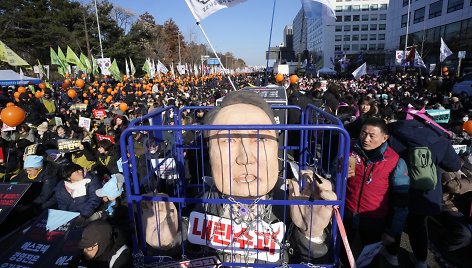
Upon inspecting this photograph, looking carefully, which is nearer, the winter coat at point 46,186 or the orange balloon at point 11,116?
the winter coat at point 46,186

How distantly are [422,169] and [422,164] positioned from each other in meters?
0.05

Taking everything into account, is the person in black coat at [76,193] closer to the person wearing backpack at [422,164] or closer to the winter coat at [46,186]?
the winter coat at [46,186]

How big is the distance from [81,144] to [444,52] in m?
20.1

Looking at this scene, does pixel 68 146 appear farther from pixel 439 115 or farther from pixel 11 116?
pixel 439 115

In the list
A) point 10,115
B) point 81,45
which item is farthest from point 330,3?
point 81,45

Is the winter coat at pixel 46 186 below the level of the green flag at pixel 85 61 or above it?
below

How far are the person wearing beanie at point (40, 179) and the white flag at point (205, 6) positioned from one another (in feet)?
11.4

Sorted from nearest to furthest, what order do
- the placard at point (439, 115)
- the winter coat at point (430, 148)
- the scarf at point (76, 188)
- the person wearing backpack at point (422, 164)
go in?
the person wearing backpack at point (422, 164) → the winter coat at point (430, 148) → the scarf at point (76, 188) → the placard at point (439, 115)

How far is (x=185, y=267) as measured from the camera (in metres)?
1.96

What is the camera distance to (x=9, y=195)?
3.06 metres

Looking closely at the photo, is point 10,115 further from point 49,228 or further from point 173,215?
point 173,215

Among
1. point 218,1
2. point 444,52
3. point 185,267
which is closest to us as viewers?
point 185,267

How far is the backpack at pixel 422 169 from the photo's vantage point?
9.29 feet

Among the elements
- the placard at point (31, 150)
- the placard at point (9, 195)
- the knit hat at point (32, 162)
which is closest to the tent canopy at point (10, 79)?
the placard at point (31, 150)
